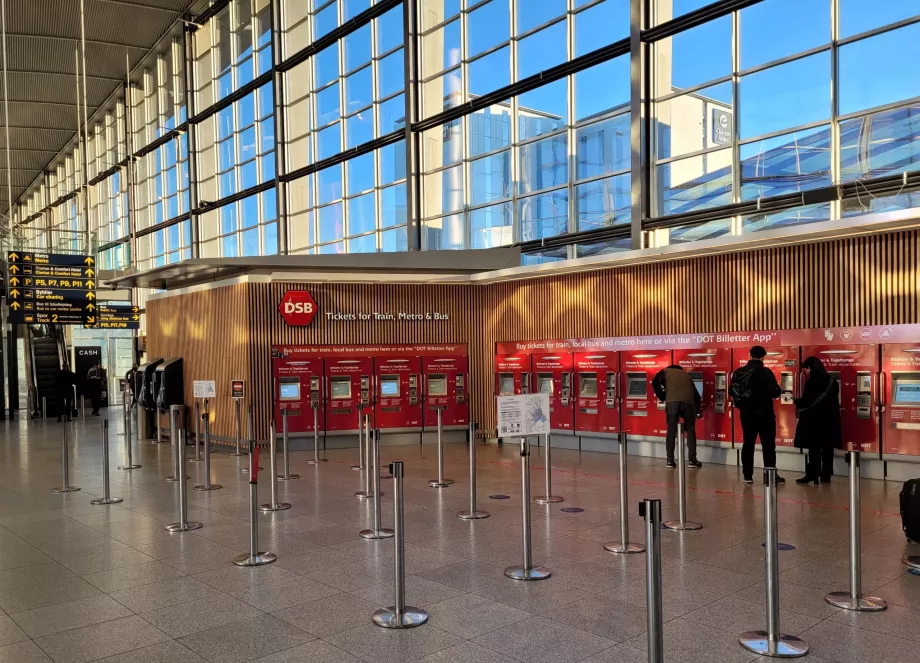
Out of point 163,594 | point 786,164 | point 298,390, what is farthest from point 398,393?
point 163,594

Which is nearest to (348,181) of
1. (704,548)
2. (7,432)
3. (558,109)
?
(558,109)

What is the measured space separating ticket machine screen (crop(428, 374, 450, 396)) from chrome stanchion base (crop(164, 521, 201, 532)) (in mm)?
7409

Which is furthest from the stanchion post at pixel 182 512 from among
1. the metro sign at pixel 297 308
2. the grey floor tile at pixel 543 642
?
the metro sign at pixel 297 308

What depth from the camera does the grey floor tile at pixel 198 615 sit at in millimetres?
4512

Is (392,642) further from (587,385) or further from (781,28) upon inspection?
(781,28)

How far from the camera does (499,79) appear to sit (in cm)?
1653

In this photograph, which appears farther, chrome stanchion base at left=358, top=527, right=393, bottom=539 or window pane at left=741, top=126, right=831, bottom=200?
window pane at left=741, top=126, right=831, bottom=200

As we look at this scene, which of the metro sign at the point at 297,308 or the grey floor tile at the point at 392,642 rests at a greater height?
the metro sign at the point at 297,308

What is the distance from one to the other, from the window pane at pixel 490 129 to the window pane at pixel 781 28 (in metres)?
5.38

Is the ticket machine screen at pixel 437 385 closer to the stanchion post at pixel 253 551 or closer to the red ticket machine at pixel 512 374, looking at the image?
the red ticket machine at pixel 512 374

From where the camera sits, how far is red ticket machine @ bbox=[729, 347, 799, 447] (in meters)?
10.1

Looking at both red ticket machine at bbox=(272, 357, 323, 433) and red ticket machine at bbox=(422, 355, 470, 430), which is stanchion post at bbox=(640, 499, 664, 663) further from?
red ticket machine at bbox=(422, 355, 470, 430)

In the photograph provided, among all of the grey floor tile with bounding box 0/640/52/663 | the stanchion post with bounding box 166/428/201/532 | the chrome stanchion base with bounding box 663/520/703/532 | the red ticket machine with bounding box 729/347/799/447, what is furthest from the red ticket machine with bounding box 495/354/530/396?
the grey floor tile with bounding box 0/640/52/663

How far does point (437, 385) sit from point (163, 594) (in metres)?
9.49
